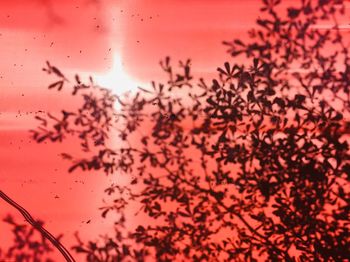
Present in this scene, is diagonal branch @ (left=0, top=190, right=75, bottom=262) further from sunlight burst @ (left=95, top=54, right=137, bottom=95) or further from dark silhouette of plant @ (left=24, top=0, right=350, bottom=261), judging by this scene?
sunlight burst @ (left=95, top=54, right=137, bottom=95)

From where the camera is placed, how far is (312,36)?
297 cm

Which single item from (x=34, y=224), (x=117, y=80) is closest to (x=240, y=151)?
(x=117, y=80)

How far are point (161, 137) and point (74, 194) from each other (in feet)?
2.31

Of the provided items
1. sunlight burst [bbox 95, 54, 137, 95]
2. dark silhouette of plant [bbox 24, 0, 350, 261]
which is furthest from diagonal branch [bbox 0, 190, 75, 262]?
sunlight burst [bbox 95, 54, 137, 95]

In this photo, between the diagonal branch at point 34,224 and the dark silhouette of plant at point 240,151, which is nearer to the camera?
the dark silhouette of plant at point 240,151

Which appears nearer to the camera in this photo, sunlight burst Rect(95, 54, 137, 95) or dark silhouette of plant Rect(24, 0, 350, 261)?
dark silhouette of plant Rect(24, 0, 350, 261)

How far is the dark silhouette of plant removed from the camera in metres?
2.88

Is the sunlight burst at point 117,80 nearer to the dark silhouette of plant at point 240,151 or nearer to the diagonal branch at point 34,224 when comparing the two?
the dark silhouette of plant at point 240,151

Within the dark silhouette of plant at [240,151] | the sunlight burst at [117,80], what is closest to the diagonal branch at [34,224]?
the dark silhouette of plant at [240,151]

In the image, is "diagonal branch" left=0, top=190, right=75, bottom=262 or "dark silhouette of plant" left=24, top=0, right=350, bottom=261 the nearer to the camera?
"dark silhouette of plant" left=24, top=0, right=350, bottom=261

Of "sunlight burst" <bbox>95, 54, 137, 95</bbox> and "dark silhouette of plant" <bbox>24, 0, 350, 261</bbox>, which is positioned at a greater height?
"sunlight burst" <bbox>95, 54, 137, 95</bbox>

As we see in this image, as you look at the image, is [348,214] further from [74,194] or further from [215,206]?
[74,194]

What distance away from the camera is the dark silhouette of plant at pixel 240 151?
9.46 ft

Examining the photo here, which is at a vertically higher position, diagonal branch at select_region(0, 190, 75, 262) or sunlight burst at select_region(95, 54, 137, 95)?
sunlight burst at select_region(95, 54, 137, 95)
